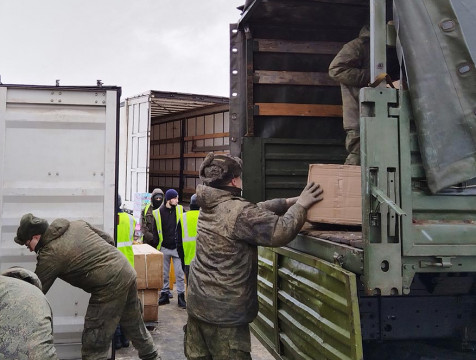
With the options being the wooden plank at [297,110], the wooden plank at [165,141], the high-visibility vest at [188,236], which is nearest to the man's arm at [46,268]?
the wooden plank at [297,110]

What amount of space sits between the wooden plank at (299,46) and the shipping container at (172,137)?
5.76 meters

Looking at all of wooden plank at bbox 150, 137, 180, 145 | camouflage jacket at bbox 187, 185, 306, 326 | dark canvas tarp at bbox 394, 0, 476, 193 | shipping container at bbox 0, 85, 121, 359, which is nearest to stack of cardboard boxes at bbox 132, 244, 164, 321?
shipping container at bbox 0, 85, 121, 359

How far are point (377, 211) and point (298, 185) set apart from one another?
6.87 ft

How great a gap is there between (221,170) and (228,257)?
0.62 m

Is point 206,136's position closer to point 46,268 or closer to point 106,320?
point 106,320

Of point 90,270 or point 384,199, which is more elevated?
point 384,199

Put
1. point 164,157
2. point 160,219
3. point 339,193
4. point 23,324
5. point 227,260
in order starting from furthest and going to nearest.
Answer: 1. point 164,157
2. point 160,219
3. point 227,260
4. point 339,193
5. point 23,324

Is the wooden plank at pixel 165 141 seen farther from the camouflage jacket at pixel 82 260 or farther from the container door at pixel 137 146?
the camouflage jacket at pixel 82 260

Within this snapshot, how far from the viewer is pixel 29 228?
370 centimetres

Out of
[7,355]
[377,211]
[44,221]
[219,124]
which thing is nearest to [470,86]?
[377,211]

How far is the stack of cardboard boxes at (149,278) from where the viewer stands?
6176 millimetres

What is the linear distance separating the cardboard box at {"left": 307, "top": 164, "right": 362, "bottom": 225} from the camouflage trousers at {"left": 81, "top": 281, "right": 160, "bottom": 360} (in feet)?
6.44

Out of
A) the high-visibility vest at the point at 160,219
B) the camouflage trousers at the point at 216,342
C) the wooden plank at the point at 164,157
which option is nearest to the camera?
the camouflage trousers at the point at 216,342

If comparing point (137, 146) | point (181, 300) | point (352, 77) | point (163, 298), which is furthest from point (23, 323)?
point (137, 146)
